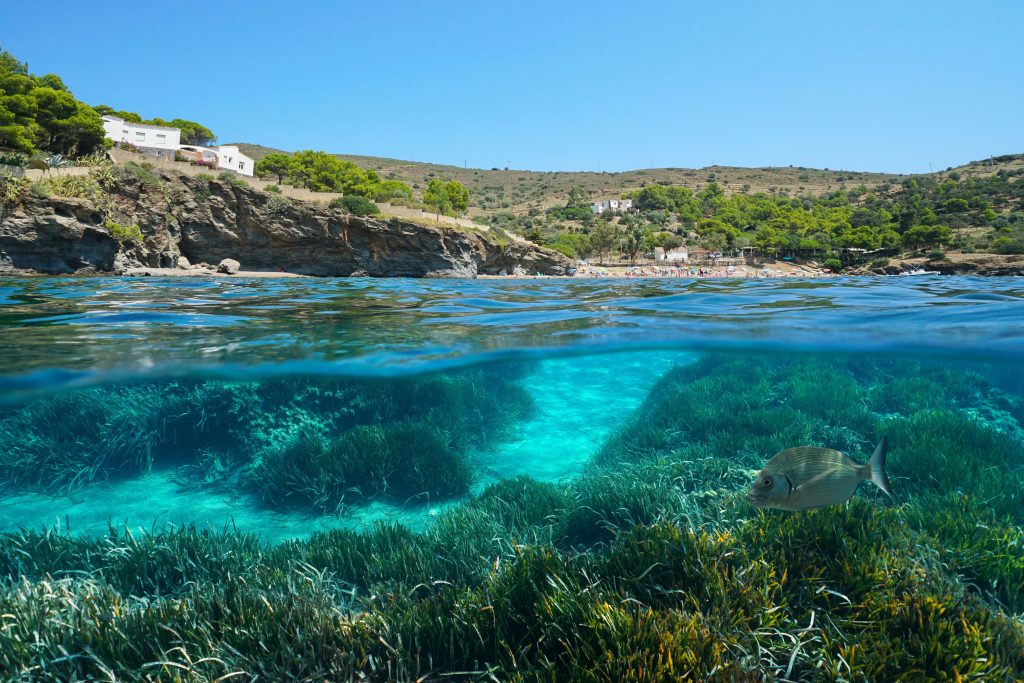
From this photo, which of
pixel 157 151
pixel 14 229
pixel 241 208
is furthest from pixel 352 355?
pixel 157 151

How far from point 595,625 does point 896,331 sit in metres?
8.72

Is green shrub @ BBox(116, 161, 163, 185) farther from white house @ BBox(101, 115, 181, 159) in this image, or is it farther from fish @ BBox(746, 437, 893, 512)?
fish @ BBox(746, 437, 893, 512)

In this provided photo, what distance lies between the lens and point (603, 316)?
35.0ft

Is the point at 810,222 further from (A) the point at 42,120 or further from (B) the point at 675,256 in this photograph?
(A) the point at 42,120

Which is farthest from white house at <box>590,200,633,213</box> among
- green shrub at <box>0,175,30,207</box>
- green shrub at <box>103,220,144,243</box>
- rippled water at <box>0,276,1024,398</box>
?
rippled water at <box>0,276,1024,398</box>

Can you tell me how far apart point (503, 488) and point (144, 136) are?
213 feet

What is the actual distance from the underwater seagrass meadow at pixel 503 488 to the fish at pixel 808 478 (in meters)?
0.91

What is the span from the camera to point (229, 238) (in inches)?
1287

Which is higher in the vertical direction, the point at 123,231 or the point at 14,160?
the point at 14,160

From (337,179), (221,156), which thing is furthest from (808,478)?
(221,156)

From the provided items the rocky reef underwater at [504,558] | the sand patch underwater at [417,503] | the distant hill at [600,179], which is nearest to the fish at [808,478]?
the rocky reef underwater at [504,558]

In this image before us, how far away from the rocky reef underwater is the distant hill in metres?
82.2

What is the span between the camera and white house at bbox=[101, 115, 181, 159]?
50062 mm

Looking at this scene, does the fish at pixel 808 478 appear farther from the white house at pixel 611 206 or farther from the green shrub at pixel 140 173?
the white house at pixel 611 206
